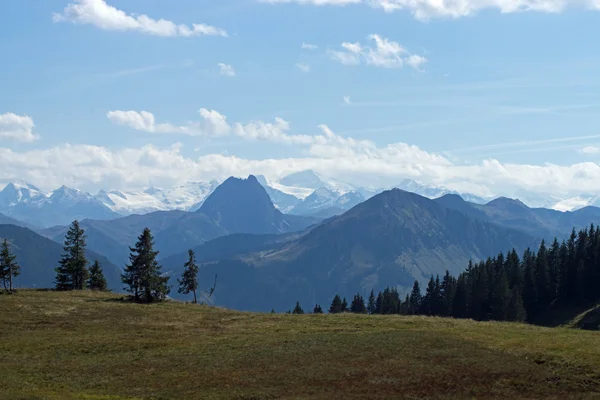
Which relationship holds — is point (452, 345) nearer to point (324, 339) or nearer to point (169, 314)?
point (324, 339)

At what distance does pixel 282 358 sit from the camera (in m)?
55.7

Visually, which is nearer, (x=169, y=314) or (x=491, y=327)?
(x=491, y=327)

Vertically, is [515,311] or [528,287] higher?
[528,287]

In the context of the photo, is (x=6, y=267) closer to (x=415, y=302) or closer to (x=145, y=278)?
(x=145, y=278)

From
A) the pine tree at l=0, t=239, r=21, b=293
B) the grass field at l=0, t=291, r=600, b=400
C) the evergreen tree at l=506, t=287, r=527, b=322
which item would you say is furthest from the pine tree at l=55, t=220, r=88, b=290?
the evergreen tree at l=506, t=287, r=527, b=322

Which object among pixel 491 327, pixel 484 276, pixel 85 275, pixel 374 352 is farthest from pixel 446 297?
pixel 374 352

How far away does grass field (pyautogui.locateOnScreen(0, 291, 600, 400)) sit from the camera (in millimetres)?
44031

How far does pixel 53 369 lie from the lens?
52594mm

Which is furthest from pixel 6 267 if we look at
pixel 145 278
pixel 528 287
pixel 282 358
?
pixel 528 287

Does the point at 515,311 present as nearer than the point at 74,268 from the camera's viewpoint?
No

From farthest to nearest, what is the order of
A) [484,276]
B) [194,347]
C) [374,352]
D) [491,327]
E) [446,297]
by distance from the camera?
[446,297], [484,276], [491,327], [194,347], [374,352]

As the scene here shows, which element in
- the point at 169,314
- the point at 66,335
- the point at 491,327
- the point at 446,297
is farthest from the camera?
the point at 446,297

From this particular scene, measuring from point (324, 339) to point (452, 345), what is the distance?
47.0 feet

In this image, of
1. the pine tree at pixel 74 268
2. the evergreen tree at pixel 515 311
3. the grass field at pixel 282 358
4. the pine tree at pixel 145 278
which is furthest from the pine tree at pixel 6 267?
the evergreen tree at pixel 515 311
